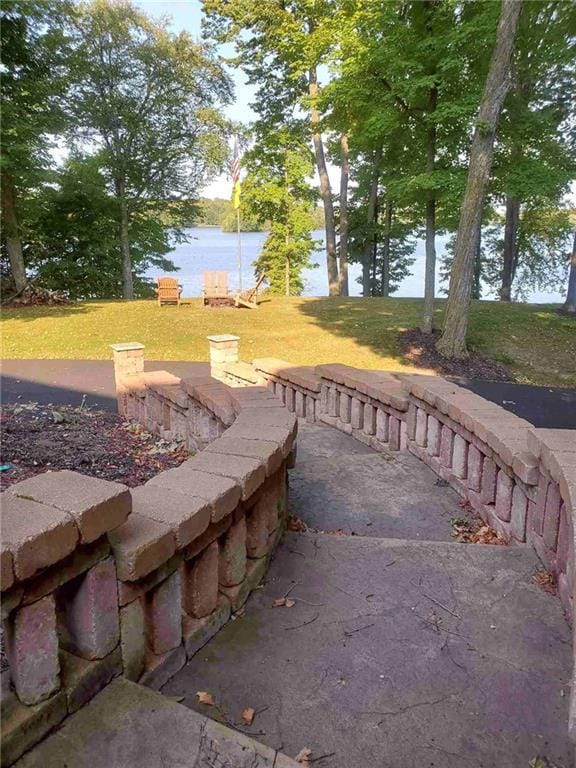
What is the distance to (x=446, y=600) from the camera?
89.4 inches

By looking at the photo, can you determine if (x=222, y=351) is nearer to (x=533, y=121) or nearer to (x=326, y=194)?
(x=533, y=121)

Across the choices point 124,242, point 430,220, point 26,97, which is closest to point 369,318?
point 430,220

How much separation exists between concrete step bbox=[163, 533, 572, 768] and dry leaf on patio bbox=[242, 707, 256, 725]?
18 mm

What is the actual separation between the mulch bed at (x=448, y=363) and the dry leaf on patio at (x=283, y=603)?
25.6ft

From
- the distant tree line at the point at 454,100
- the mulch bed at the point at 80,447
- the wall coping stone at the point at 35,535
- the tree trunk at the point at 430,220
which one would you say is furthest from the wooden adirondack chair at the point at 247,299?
the wall coping stone at the point at 35,535

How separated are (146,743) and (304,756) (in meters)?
0.44

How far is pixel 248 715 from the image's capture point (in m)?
1.62

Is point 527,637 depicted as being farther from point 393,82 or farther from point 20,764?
point 393,82

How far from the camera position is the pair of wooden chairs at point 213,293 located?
16016mm

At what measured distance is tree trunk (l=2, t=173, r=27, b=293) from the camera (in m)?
15.3

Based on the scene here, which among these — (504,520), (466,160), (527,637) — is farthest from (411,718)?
(466,160)

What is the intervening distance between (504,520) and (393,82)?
890 centimetres

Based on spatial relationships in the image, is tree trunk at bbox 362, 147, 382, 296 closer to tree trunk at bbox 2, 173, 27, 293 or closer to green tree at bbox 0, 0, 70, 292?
green tree at bbox 0, 0, 70, 292

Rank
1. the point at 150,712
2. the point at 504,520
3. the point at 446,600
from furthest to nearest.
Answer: the point at 504,520, the point at 446,600, the point at 150,712
